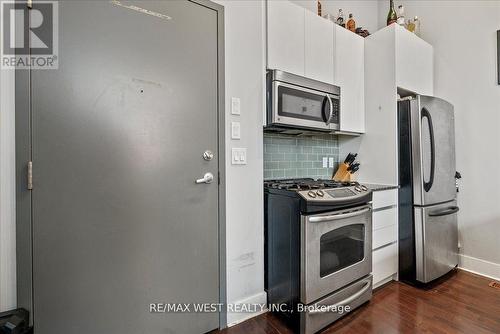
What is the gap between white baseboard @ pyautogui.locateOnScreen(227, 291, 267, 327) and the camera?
1662 millimetres

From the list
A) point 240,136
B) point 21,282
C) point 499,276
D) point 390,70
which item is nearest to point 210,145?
point 240,136

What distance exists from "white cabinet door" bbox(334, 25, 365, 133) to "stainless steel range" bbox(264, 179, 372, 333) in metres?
0.88

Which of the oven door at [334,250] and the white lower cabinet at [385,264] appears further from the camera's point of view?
the white lower cabinet at [385,264]

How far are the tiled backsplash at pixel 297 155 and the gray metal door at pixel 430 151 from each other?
810mm

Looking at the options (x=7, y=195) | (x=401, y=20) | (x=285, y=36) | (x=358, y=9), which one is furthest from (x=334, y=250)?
(x=358, y=9)

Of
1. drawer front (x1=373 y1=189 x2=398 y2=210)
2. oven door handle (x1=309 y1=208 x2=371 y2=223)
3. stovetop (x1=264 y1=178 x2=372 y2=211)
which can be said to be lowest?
oven door handle (x1=309 y1=208 x2=371 y2=223)

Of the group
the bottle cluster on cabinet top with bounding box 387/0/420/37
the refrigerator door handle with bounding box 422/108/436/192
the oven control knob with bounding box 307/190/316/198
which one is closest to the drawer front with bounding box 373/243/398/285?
the refrigerator door handle with bounding box 422/108/436/192

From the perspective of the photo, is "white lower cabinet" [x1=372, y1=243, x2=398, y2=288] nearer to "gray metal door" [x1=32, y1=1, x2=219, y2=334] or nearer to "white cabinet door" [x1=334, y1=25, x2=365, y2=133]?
"white cabinet door" [x1=334, y1=25, x2=365, y2=133]

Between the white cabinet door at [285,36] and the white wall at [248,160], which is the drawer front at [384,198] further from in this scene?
the white cabinet door at [285,36]

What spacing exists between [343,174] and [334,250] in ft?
3.78

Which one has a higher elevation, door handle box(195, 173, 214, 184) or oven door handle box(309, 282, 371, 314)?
door handle box(195, 173, 214, 184)

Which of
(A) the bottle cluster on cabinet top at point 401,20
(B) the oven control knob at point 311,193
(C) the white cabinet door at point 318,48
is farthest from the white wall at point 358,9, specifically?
(B) the oven control knob at point 311,193

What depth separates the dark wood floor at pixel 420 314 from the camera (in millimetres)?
1604

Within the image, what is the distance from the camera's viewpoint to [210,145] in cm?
157
